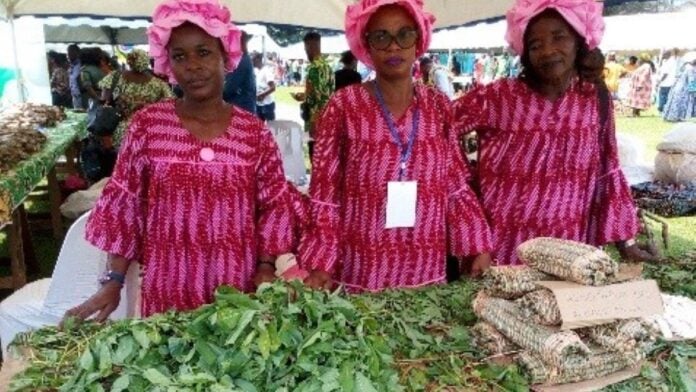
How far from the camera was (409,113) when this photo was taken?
222 centimetres

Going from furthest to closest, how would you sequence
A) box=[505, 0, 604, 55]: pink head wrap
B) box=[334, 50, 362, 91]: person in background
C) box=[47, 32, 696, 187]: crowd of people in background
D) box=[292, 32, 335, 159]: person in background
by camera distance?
box=[334, 50, 362, 91]: person in background < box=[292, 32, 335, 159]: person in background < box=[47, 32, 696, 187]: crowd of people in background < box=[505, 0, 604, 55]: pink head wrap

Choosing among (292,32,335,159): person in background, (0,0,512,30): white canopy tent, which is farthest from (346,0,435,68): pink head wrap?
(292,32,335,159): person in background

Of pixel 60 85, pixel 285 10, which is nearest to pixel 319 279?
pixel 285 10

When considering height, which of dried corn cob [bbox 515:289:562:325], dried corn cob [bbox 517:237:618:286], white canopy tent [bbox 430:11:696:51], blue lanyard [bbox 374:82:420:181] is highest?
white canopy tent [bbox 430:11:696:51]

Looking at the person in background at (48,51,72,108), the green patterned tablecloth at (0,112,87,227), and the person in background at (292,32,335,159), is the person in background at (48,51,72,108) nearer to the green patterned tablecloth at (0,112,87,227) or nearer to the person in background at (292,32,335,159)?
the green patterned tablecloth at (0,112,87,227)

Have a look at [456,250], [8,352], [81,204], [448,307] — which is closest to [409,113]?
[456,250]

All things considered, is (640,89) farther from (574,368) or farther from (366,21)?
(574,368)

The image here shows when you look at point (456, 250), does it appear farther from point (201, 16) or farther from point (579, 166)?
point (201, 16)

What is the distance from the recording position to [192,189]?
2.02 m

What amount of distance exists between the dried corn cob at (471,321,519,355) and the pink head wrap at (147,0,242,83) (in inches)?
41.9

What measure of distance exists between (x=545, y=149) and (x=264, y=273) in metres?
1.04

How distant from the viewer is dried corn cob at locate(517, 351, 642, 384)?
154 cm

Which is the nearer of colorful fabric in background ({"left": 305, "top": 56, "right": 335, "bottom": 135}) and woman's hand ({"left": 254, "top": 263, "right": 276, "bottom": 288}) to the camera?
woman's hand ({"left": 254, "top": 263, "right": 276, "bottom": 288})

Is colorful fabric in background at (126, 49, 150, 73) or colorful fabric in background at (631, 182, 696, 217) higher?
colorful fabric in background at (126, 49, 150, 73)
